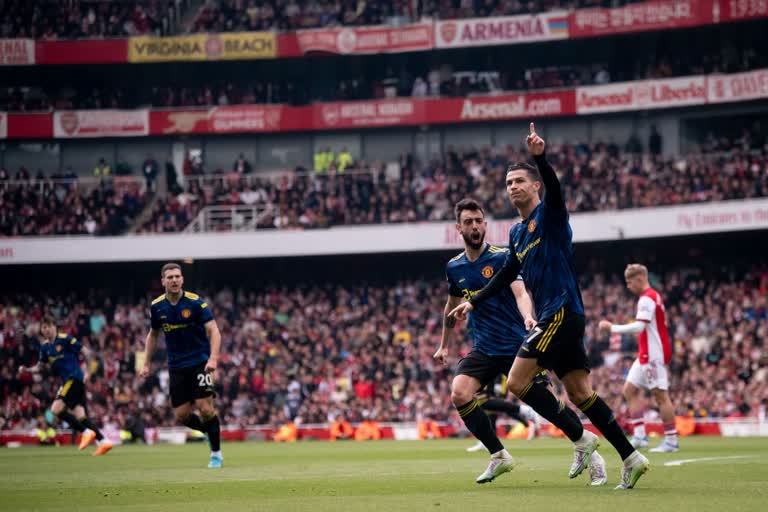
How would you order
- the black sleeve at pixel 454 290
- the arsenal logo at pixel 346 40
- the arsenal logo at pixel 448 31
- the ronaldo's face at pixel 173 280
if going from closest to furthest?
the black sleeve at pixel 454 290, the ronaldo's face at pixel 173 280, the arsenal logo at pixel 448 31, the arsenal logo at pixel 346 40

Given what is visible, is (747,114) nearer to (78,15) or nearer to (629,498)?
(78,15)

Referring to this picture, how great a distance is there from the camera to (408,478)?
12453 millimetres

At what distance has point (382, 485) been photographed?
11438 millimetres

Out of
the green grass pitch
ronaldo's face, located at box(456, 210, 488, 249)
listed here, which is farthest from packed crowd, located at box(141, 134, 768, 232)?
ronaldo's face, located at box(456, 210, 488, 249)

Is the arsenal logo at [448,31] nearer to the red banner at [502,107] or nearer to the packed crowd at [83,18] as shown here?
the red banner at [502,107]

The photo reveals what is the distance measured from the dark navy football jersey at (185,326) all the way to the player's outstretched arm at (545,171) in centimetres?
744

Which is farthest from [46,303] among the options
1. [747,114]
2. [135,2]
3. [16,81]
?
[747,114]

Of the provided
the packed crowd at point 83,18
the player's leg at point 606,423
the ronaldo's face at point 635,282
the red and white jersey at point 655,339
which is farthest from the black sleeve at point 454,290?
the packed crowd at point 83,18

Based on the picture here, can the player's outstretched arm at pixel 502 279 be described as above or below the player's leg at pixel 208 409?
above

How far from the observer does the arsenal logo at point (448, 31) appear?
4362 cm

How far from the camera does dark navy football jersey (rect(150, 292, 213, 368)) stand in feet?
52.0

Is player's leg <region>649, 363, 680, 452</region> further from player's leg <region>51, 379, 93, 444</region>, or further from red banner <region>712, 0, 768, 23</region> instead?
red banner <region>712, 0, 768, 23</region>

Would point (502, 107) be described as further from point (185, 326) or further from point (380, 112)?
point (185, 326)

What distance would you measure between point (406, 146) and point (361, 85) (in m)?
2.84
